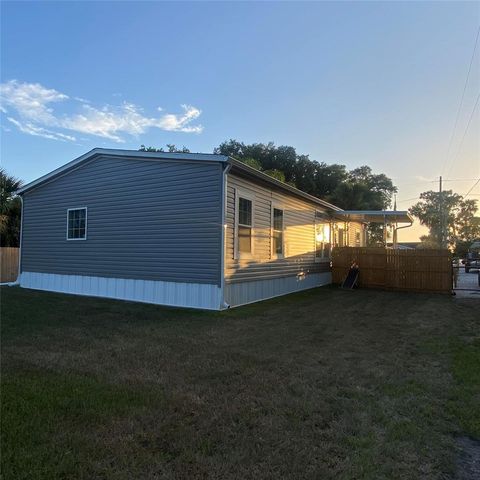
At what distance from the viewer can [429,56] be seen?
40.0 ft

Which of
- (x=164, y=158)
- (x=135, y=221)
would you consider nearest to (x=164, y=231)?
(x=135, y=221)

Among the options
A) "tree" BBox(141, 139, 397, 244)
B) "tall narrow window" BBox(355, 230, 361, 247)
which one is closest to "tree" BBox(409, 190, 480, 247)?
"tree" BBox(141, 139, 397, 244)

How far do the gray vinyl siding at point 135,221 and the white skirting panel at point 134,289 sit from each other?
0.17m

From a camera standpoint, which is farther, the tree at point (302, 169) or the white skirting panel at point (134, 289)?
the tree at point (302, 169)

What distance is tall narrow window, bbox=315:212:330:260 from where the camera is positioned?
16234 millimetres

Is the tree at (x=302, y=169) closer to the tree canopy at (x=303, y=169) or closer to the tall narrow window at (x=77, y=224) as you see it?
the tree canopy at (x=303, y=169)

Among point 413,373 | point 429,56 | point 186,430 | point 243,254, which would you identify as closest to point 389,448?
point 186,430

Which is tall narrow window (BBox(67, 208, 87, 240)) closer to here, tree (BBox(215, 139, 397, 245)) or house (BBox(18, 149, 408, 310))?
house (BBox(18, 149, 408, 310))

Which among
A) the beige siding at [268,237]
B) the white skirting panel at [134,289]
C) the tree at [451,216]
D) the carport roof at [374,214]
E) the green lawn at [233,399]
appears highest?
the tree at [451,216]

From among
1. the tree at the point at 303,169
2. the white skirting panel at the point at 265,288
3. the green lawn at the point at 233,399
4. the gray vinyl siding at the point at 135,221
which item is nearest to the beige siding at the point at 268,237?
the white skirting panel at the point at 265,288

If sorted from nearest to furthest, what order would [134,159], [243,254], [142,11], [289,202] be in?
[142,11]
[243,254]
[134,159]
[289,202]

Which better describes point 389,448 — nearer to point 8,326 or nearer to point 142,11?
point 8,326

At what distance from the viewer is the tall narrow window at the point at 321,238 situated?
1623 cm

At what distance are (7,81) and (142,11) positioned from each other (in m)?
3.77
